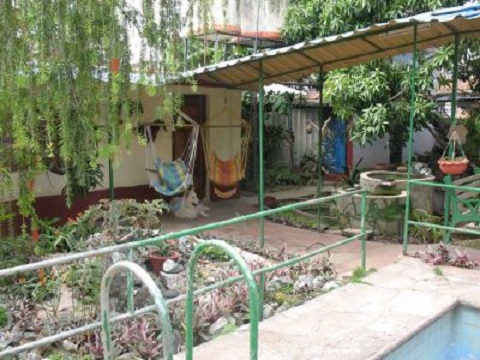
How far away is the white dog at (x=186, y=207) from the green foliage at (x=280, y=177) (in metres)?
3.76

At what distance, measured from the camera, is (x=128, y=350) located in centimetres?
394

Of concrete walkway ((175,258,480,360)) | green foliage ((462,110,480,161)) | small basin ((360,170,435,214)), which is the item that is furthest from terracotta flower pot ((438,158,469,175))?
green foliage ((462,110,480,161))

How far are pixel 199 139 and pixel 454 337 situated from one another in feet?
20.3

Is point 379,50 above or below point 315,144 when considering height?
above

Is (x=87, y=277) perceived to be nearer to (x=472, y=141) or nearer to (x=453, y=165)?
(x=453, y=165)

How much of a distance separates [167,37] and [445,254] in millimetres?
3629

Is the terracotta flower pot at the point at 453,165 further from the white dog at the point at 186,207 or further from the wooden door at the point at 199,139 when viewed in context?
→ the wooden door at the point at 199,139

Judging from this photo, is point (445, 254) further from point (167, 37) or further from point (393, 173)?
point (167, 37)

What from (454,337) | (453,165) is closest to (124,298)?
(454,337)

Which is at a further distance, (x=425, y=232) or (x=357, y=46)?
(x=425, y=232)

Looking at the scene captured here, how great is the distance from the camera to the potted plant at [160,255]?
5.39 m

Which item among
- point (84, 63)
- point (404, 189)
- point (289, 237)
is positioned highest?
point (84, 63)

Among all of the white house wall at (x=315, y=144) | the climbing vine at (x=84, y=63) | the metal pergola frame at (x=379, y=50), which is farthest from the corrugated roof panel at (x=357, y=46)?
the white house wall at (x=315, y=144)

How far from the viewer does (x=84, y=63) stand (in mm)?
3361
